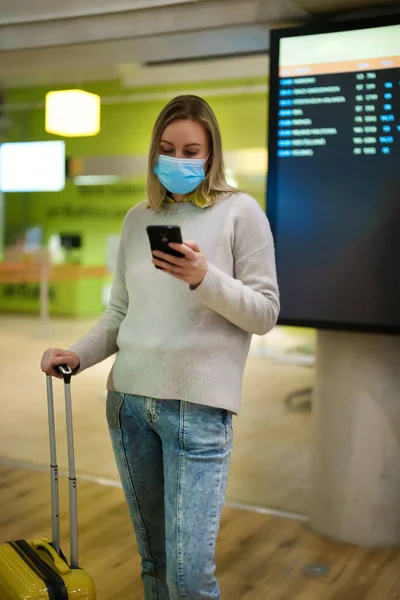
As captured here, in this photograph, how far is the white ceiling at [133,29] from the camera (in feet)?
11.2

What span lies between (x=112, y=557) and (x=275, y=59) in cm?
227

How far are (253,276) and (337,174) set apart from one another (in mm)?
1486

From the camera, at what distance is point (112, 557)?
3203mm

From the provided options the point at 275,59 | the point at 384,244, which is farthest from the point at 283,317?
the point at 275,59

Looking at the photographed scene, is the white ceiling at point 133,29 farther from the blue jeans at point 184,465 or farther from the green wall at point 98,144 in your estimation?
the blue jeans at point 184,465

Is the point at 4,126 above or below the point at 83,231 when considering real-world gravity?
above

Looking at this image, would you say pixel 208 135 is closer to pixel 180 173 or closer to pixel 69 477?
pixel 180 173

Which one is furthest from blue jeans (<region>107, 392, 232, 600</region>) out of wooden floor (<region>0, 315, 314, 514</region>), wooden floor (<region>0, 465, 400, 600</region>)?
wooden floor (<region>0, 315, 314, 514</region>)

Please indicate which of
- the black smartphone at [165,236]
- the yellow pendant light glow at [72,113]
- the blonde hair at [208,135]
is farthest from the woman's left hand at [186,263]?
the yellow pendant light glow at [72,113]

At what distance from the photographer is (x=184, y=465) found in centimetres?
179

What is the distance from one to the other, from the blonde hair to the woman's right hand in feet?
1.49

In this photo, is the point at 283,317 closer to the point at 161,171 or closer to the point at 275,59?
the point at 275,59

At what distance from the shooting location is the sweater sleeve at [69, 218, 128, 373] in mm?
2008

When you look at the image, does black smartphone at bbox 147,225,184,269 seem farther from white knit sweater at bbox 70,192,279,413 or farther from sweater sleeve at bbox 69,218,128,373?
sweater sleeve at bbox 69,218,128,373
